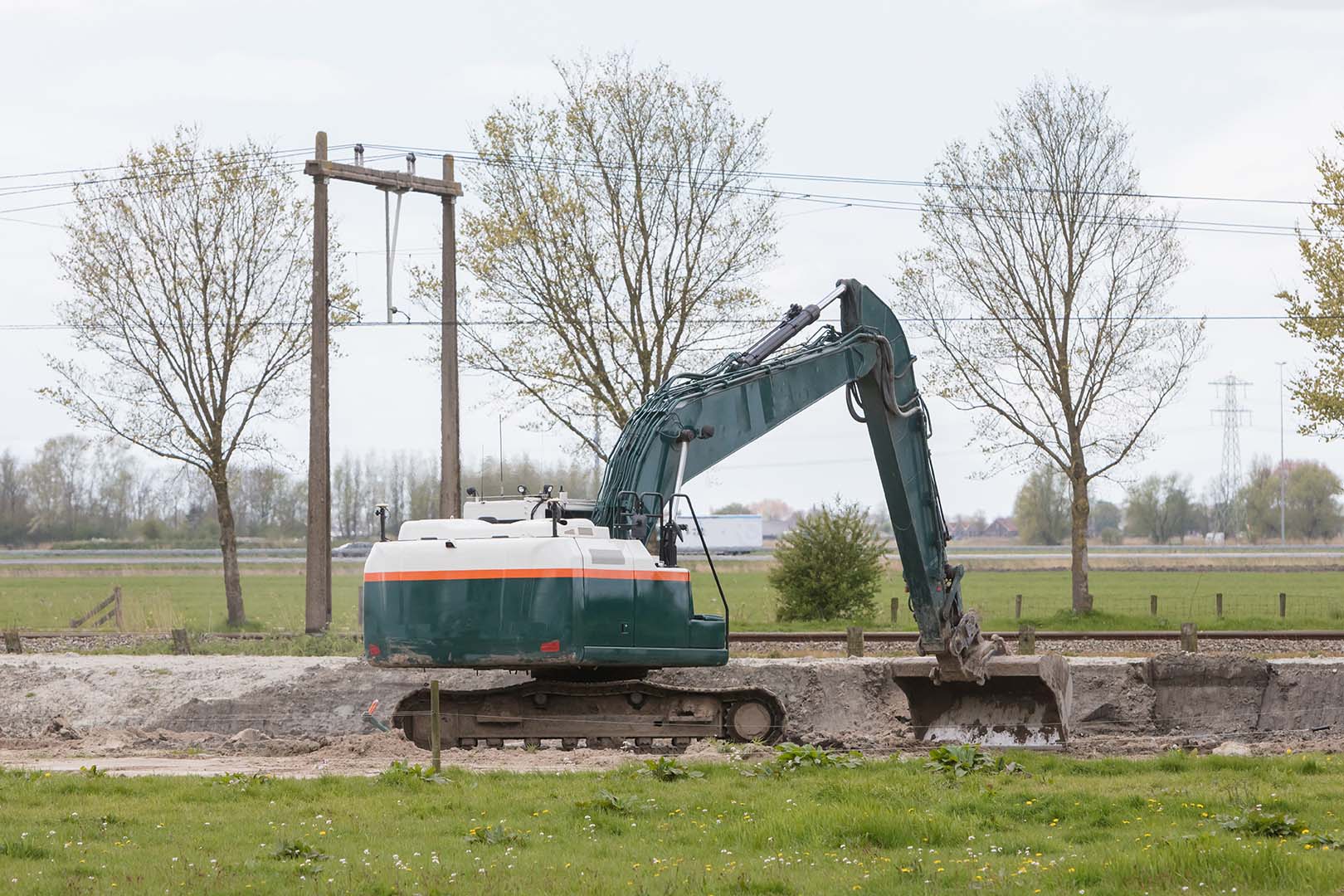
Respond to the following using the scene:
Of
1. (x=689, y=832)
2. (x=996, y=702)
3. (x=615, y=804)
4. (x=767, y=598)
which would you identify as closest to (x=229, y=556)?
(x=767, y=598)

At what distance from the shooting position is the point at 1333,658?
61.5 feet

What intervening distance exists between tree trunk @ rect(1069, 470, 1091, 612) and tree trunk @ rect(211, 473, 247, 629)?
1736 centimetres

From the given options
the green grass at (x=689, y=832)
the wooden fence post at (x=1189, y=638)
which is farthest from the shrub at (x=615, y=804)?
the wooden fence post at (x=1189, y=638)

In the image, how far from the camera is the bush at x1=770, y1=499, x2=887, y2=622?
28375 millimetres

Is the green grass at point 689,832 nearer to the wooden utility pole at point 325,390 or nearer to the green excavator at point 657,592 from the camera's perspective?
the green excavator at point 657,592

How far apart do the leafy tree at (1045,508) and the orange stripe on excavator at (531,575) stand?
8156cm

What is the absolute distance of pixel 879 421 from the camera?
14.9 metres

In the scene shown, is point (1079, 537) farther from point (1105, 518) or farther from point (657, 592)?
point (1105, 518)

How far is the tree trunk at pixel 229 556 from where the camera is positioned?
99.4ft

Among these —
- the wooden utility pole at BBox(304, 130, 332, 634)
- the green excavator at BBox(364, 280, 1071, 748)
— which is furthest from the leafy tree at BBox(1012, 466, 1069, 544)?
the green excavator at BBox(364, 280, 1071, 748)

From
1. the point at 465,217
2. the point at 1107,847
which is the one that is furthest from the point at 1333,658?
the point at 465,217

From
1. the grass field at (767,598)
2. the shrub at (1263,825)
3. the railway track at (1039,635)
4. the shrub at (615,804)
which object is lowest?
the grass field at (767,598)

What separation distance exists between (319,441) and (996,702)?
14.3 metres

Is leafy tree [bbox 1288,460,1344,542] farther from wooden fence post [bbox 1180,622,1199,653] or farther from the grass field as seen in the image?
wooden fence post [bbox 1180,622,1199,653]
